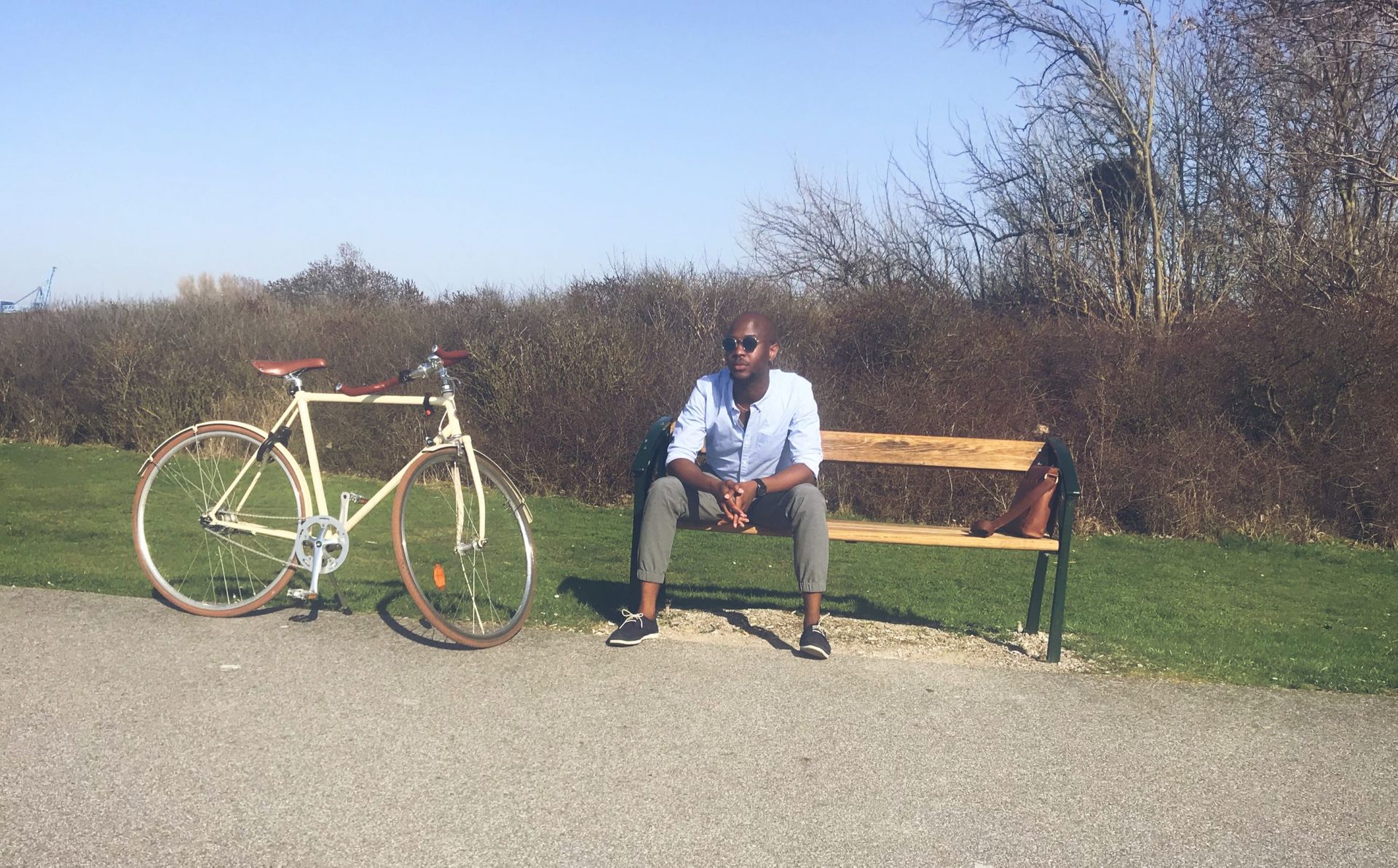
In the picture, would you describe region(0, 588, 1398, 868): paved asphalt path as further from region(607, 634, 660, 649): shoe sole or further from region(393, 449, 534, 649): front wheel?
region(393, 449, 534, 649): front wheel

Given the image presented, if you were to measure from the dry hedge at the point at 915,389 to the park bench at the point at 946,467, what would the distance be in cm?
511

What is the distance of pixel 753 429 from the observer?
18.6ft

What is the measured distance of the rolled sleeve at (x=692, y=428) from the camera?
223 inches

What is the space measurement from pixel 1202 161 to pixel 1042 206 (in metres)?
2.34

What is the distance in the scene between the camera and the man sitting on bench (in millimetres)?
5441

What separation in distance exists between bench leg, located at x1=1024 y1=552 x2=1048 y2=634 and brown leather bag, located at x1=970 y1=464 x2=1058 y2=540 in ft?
0.64

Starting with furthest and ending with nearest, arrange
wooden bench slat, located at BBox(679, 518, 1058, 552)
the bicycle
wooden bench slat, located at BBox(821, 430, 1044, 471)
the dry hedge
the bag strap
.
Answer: the dry hedge → wooden bench slat, located at BBox(821, 430, 1044, 471) → the bag strap → wooden bench slat, located at BBox(679, 518, 1058, 552) → the bicycle

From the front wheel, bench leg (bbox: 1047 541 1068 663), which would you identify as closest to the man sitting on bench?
the front wheel

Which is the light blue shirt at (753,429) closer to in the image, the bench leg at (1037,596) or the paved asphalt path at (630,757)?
the paved asphalt path at (630,757)

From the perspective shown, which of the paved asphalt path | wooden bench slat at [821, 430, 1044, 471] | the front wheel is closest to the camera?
the paved asphalt path

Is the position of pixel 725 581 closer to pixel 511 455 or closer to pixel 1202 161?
pixel 511 455

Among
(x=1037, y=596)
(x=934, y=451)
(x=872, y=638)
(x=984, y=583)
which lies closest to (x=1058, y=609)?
(x=1037, y=596)

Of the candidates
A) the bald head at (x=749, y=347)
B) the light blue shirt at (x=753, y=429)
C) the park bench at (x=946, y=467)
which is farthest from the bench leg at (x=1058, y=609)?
the bald head at (x=749, y=347)

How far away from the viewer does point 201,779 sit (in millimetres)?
3646
